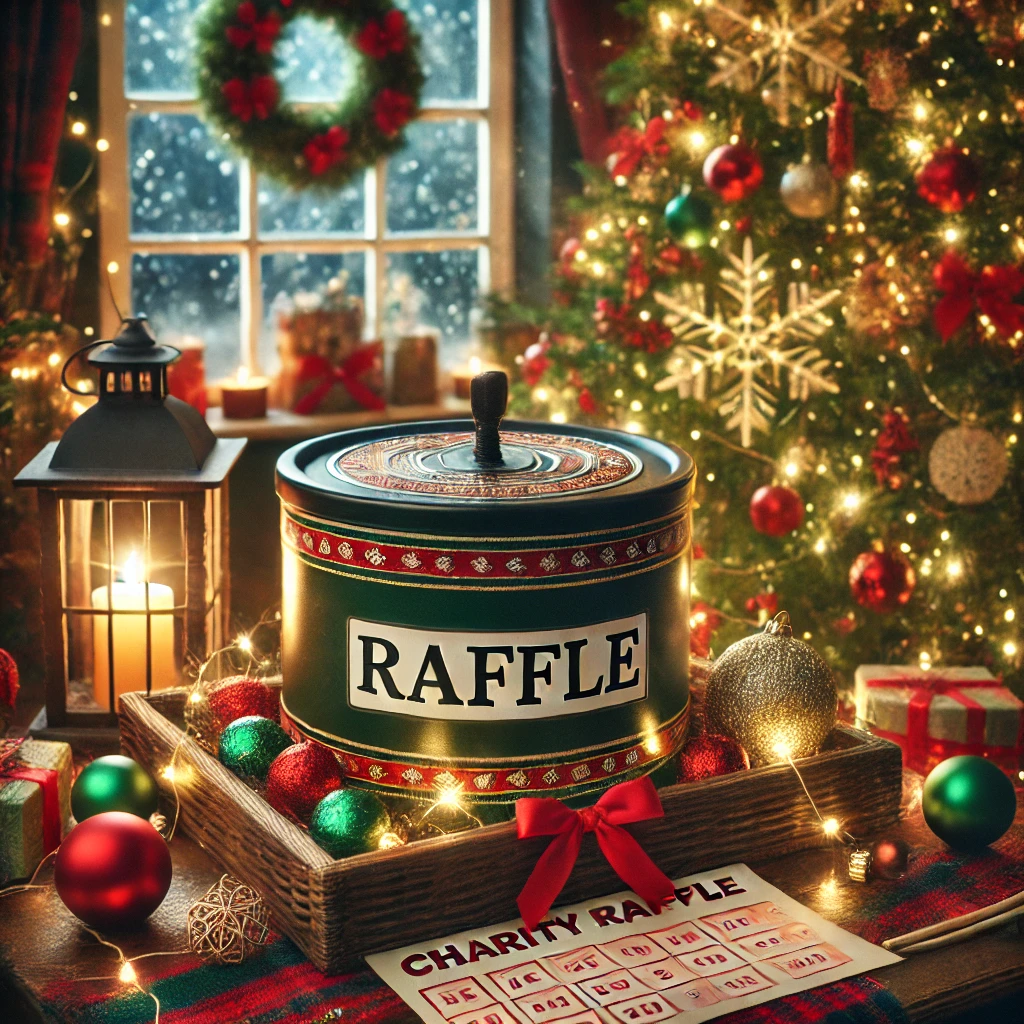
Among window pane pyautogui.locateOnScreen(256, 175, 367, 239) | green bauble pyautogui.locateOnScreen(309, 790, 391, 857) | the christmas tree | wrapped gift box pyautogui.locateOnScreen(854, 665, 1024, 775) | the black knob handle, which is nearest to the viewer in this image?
green bauble pyautogui.locateOnScreen(309, 790, 391, 857)

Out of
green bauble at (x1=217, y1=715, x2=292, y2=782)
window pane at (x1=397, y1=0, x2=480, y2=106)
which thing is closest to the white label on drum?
green bauble at (x1=217, y1=715, x2=292, y2=782)

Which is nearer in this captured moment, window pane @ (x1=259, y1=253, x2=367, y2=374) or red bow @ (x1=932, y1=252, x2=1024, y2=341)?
red bow @ (x1=932, y1=252, x2=1024, y2=341)

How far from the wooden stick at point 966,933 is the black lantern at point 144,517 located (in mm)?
728

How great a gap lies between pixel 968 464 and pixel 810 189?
19.1 inches

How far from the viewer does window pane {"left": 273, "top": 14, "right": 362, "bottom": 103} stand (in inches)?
108

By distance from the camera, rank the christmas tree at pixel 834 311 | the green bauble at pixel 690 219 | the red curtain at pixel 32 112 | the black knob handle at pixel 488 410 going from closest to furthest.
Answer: the black knob handle at pixel 488 410
the christmas tree at pixel 834 311
the green bauble at pixel 690 219
the red curtain at pixel 32 112

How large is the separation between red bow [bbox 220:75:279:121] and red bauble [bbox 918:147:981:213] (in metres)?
1.35

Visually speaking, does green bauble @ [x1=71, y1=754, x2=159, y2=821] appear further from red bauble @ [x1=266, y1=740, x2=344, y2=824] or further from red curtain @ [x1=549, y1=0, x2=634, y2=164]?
red curtain @ [x1=549, y1=0, x2=634, y2=164]

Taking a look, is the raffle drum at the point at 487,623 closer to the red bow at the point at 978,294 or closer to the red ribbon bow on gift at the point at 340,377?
the red bow at the point at 978,294

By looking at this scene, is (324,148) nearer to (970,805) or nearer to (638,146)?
(638,146)

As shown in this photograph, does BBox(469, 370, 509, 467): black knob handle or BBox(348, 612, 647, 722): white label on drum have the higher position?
BBox(469, 370, 509, 467): black knob handle

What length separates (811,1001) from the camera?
0.94 m

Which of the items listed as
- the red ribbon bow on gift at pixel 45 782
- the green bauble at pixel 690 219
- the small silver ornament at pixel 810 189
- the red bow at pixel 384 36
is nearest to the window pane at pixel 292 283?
the red bow at pixel 384 36

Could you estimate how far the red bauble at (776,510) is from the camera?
2.15 m
